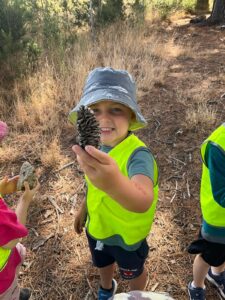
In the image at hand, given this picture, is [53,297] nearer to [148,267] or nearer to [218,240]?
[148,267]

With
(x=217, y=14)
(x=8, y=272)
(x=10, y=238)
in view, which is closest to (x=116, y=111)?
(x=10, y=238)

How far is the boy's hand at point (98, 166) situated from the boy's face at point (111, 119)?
0.56 metres

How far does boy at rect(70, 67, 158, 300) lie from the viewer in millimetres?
1248

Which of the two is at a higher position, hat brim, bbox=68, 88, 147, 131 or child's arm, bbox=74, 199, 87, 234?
hat brim, bbox=68, 88, 147, 131

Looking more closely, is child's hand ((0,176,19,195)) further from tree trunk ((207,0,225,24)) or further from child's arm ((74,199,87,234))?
tree trunk ((207,0,225,24))

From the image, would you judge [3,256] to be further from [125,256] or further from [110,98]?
[110,98]

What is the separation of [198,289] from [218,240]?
586mm

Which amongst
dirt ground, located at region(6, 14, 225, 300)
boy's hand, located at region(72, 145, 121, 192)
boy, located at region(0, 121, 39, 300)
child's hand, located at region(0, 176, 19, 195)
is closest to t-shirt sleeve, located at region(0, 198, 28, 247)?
boy, located at region(0, 121, 39, 300)

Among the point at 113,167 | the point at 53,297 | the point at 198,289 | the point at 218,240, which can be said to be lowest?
the point at 53,297

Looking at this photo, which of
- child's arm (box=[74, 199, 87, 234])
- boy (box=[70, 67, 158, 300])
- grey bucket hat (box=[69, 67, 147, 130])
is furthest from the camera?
child's arm (box=[74, 199, 87, 234])

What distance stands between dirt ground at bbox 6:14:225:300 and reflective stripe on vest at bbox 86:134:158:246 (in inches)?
34.1

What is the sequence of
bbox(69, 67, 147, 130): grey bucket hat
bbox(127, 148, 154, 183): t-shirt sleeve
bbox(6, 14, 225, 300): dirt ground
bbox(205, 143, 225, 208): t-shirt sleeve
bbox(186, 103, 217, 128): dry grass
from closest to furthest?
bbox(127, 148, 154, 183): t-shirt sleeve < bbox(69, 67, 147, 130): grey bucket hat < bbox(205, 143, 225, 208): t-shirt sleeve < bbox(6, 14, 225, 300): dirt ground < bbox(186, 103, 217, 128): dry grass

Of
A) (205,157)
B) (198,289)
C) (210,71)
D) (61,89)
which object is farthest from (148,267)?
(210,71)

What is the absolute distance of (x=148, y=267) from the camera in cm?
256
